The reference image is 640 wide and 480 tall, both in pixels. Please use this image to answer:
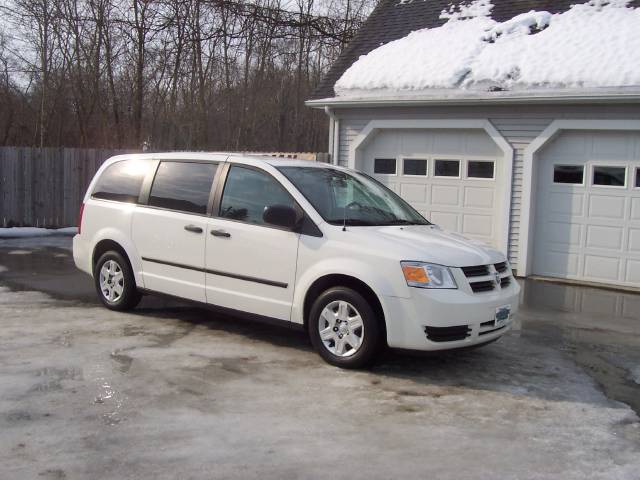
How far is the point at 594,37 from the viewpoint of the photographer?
11414 millimetres

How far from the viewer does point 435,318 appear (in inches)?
218

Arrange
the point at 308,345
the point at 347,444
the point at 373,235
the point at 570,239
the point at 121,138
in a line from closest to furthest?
the point at 347,444 < the point at 373,235 < the point at 308,345 < the point at 570,239 < the point at 121,138

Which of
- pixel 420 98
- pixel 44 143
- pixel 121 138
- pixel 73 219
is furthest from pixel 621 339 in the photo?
pixel 44 143

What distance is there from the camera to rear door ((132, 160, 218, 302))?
6941mm

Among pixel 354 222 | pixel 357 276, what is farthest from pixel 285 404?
pixel 354 222

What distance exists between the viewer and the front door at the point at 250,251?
6293 millimetres

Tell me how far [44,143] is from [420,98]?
16.1 m

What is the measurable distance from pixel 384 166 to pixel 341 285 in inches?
283

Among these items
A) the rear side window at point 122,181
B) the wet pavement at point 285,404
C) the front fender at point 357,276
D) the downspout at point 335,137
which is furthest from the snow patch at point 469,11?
the front fender at point 357,276

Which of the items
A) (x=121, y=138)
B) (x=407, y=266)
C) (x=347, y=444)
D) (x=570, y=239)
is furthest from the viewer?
(x=121, y=138)

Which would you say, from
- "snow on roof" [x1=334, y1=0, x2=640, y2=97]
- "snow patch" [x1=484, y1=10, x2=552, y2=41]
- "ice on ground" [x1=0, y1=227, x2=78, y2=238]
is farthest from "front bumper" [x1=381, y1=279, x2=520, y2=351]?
"ice on ground" [x1=0, y1=227, x2=78, y2=238]

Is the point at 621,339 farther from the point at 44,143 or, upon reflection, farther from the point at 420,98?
the point at 44,143

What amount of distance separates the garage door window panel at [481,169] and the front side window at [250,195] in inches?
239

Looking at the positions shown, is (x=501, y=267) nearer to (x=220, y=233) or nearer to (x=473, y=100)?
(x=220, y=233)
